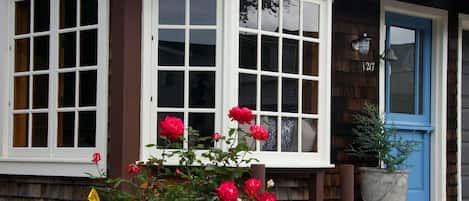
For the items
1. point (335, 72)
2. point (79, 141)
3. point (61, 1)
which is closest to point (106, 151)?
point (79, 141)

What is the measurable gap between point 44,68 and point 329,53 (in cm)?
217

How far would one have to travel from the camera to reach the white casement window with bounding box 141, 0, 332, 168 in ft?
16.7

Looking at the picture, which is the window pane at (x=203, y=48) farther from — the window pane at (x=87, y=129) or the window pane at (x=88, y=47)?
the window pane at (x=87, y=129)

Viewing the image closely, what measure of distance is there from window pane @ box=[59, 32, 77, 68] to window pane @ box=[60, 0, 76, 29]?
0.25ft

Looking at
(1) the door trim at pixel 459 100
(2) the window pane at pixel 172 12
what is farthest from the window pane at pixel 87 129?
(1) the door trim at pixel 459 100

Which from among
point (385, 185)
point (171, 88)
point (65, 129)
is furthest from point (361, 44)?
point (65, 129)

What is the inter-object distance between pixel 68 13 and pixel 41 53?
1.32 ft

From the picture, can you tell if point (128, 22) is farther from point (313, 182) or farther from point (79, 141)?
point (313, 182)

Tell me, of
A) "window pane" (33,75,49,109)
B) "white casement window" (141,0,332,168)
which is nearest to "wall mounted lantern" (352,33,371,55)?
"white casement window" (141,0,332,168)

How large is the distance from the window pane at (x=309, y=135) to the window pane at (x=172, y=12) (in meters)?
1.24

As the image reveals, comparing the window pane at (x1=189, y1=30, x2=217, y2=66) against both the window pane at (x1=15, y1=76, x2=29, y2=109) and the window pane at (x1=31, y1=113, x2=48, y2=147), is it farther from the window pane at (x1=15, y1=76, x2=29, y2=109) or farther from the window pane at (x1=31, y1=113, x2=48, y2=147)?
the window pane at (x1=15, y1=76, x2=29, y2=109)

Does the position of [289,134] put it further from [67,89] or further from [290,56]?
[67,89]

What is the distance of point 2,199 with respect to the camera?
586 centimetres

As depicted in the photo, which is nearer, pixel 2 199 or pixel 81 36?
pixel 81 36
